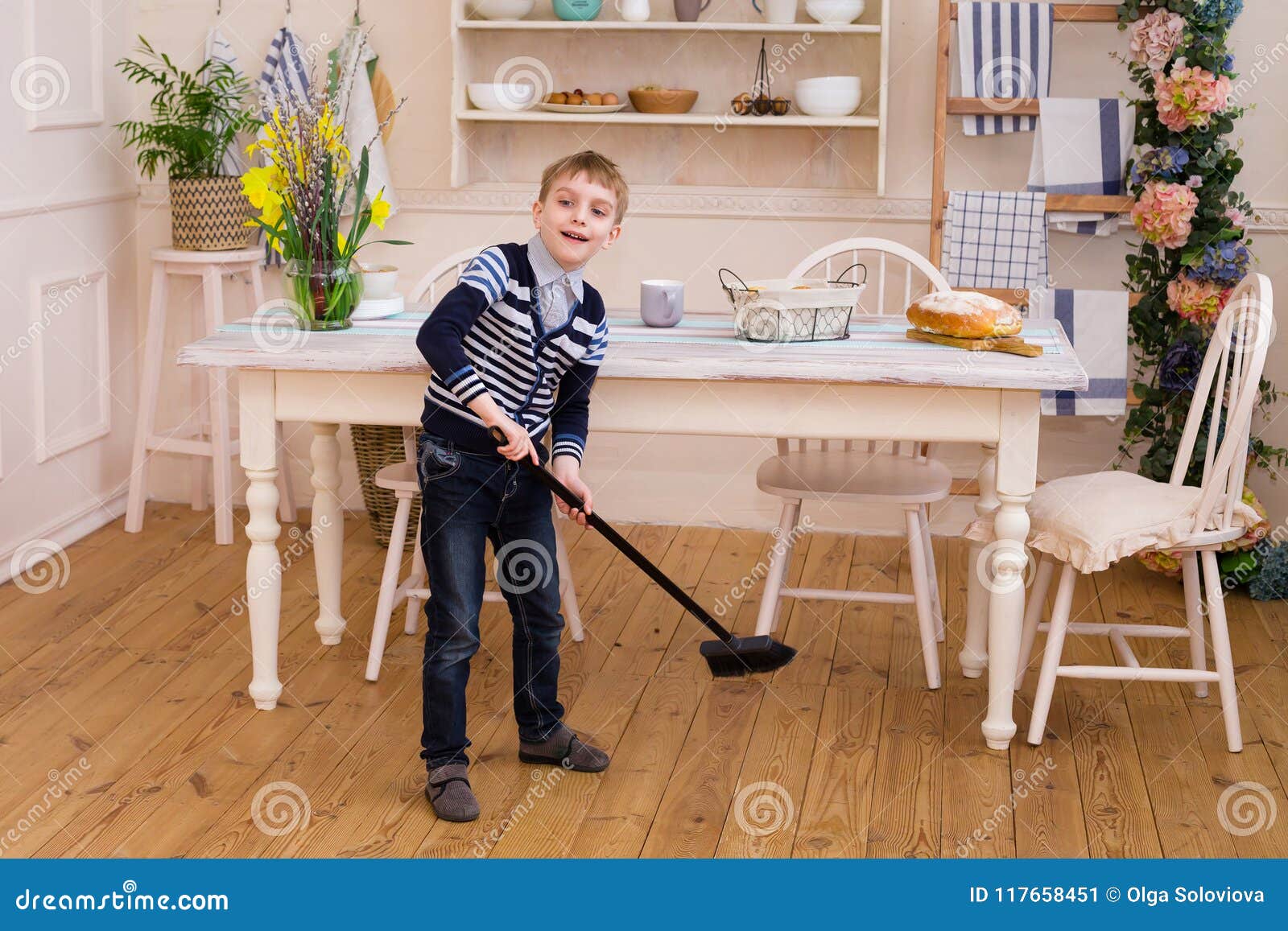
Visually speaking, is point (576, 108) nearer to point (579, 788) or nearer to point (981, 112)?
point (981, 112)

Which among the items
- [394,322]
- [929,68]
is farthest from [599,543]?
[929,68]

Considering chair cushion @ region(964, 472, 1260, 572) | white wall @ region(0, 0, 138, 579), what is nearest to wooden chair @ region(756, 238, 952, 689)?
chair cushion @ region(964, 472, 1260, 572)

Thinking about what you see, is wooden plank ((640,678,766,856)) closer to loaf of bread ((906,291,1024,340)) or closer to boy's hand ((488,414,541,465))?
boy's hand ((488,414,541,465))

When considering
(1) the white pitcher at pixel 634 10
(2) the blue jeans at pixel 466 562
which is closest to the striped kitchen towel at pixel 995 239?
(1) the white pitcher at pixel 634 10

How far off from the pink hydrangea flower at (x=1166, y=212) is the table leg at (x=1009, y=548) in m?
1.08

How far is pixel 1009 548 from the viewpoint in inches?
91.6

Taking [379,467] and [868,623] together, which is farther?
[379,467]

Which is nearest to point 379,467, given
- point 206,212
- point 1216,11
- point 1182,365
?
point 206,212

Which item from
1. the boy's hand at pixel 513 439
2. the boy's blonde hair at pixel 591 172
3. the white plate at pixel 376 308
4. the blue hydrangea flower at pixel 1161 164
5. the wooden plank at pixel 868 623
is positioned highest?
the blue hydrangea flower at pixel 1161 164

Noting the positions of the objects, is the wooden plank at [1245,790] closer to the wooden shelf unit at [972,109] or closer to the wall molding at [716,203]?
the wooden shelf unit at [972,109]

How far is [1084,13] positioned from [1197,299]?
73 centimetres

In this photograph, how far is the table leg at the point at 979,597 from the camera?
267cm
